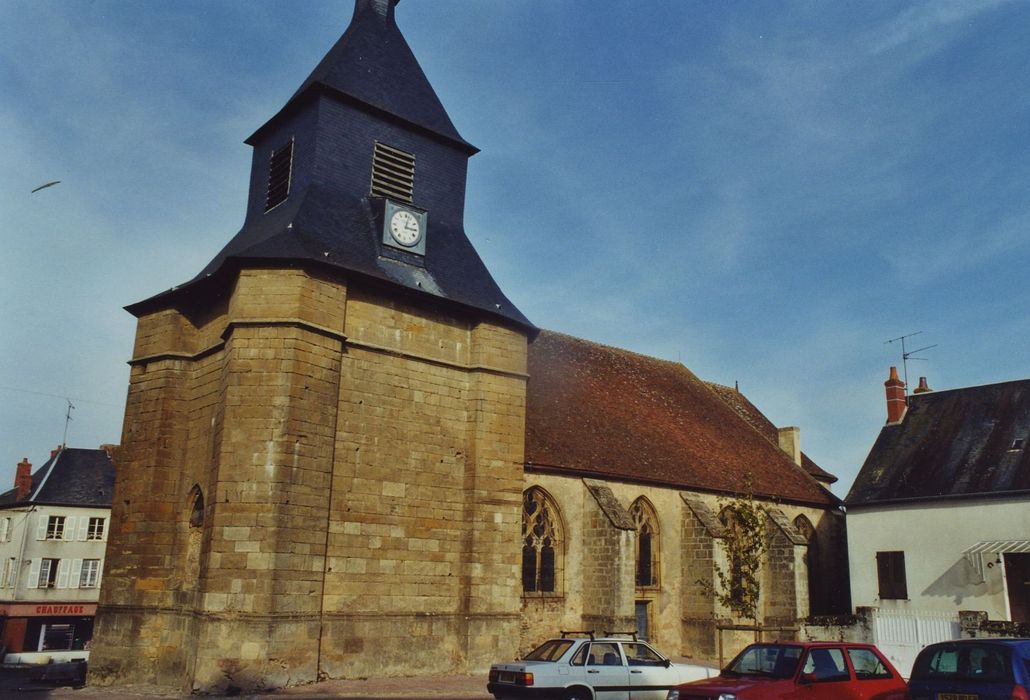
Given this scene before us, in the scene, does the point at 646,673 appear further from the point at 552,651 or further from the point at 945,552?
the point at 945,552

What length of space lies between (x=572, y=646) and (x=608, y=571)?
820 centimetres

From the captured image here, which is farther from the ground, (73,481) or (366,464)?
(73,481)

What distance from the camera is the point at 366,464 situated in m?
16.4

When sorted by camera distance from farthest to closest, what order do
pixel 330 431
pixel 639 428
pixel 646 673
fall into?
pixel 639 428 < pixel 330 431 < pixel 646 673

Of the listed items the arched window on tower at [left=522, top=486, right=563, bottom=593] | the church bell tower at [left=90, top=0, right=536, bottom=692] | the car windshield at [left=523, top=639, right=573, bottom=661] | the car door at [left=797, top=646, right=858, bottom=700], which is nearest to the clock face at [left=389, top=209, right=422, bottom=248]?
the church bell tower at [left=90, top=0, right=536, bottom=692]

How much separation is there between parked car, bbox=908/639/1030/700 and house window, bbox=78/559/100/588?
1525 inches

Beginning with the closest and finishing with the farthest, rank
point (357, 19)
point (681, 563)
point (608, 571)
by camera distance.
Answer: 1. point (608, 571)
2. point (357, 19)
3. point (681, 563)

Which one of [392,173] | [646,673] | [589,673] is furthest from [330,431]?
[646,673]

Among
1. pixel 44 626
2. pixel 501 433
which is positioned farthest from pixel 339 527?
pixel 44 626

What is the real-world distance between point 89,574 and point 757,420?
30.9m

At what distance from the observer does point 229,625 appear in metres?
13.9

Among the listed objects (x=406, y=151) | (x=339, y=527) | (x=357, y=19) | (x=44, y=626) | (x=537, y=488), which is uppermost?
(x=357, y=19)

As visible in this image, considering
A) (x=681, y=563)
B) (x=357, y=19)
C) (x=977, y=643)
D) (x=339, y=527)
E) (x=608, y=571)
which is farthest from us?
(x=681, y=563)

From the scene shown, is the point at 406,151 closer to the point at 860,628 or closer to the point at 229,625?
the point at 229,625
